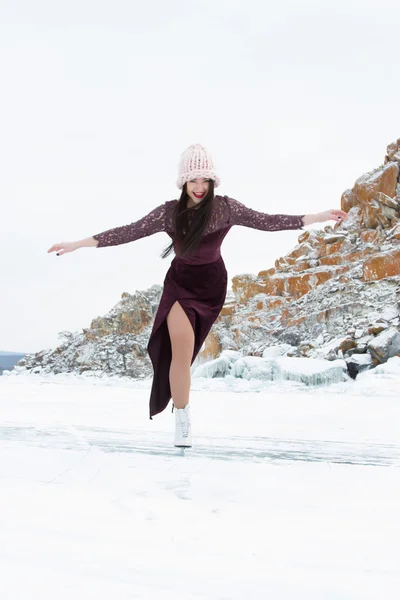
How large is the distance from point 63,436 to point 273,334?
2306cm

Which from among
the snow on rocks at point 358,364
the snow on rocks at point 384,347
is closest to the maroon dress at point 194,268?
the snow on rocks at point 358,364

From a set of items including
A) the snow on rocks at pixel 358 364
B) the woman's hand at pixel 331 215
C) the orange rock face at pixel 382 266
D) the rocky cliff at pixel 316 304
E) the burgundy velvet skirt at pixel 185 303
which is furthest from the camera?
the orange rock face at pixel 382 266

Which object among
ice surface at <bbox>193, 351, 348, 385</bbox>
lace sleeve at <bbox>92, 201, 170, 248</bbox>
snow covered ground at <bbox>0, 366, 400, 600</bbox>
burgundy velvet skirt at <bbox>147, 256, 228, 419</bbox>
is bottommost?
snow covered ground at <bbox>0, 366, 400, 600</bbox>

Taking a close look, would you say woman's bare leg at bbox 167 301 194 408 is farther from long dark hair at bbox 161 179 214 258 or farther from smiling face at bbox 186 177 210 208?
smiling face at bbox 186 177 210 208

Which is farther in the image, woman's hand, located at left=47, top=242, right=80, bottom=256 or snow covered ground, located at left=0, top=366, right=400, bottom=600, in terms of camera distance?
woman's hand, located at left=47, top=242, right=80, bottom=256

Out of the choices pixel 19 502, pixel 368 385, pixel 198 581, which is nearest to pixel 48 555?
pixel 198 581

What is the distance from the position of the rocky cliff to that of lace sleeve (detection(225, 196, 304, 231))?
29.4 ft

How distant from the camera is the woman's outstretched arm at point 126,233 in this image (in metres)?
2.66

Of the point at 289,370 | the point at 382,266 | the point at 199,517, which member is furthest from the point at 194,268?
the point at 382,266

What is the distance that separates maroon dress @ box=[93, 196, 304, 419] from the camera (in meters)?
2.63

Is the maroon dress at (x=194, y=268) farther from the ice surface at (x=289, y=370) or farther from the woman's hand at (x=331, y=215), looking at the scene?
the ice surface at (x=289, y=370)

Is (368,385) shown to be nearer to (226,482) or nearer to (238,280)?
(226,482)

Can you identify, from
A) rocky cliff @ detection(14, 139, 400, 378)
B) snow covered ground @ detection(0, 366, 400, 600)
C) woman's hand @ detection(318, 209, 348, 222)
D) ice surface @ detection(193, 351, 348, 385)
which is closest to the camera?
snow covered ground @ detection(0, 366, 400, 600)

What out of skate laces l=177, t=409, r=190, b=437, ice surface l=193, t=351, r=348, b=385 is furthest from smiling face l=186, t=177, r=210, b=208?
ice surface l=193, t=351, r=348, b=385
